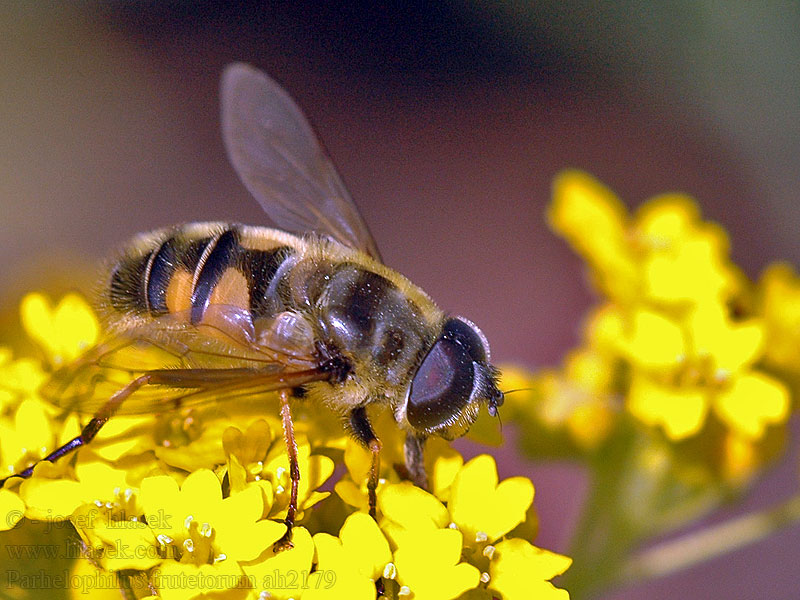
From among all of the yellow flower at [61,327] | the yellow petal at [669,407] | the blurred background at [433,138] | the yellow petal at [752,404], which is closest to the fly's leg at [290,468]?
the yellow flower at [61,327]

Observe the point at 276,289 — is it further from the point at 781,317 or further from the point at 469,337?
the point at 781,317

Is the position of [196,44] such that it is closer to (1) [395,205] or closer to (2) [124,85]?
(2) [124,85]

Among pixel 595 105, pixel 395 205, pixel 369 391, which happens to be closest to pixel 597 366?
pixel 369 391

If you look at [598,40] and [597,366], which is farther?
[598,40]

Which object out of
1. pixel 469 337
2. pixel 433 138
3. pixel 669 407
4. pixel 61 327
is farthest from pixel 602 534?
pixel 433 138

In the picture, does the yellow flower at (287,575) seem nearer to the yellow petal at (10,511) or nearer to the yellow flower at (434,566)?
the yellow flower at (434,566)

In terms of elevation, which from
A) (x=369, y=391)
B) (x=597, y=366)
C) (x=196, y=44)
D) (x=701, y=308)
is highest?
(x=196, y=44)

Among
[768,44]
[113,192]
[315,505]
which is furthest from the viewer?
[113,192]
